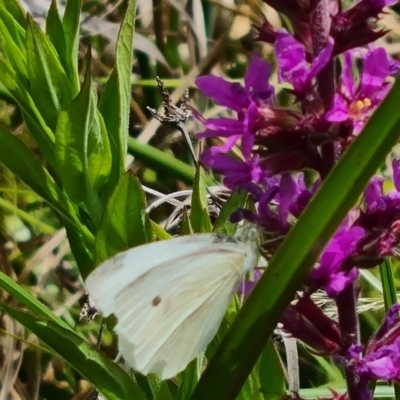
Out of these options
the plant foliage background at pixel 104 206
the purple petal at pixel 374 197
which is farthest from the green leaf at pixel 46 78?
the purple petal at pixel 374 197

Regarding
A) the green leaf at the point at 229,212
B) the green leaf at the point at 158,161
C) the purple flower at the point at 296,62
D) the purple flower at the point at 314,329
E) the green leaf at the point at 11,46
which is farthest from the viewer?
the green leaf at the point at 158,161

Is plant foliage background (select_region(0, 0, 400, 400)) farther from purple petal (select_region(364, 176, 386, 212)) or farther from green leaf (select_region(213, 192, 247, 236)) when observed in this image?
purple petal (select_region(364, 176, 386, 212))

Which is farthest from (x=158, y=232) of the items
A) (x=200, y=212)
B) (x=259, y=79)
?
(x=259, y=79)

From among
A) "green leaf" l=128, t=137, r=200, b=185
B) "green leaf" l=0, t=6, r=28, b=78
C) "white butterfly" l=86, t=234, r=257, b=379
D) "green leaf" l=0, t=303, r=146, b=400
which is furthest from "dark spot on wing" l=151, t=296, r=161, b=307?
"green leaf" l=128, t=137, r=200, b=185

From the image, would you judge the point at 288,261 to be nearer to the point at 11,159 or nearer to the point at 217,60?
the point at 11,159

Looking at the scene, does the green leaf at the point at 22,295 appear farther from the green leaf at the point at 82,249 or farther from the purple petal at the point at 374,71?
the purple petal at the point at 374,71

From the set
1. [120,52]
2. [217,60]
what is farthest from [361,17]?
[217,60]
